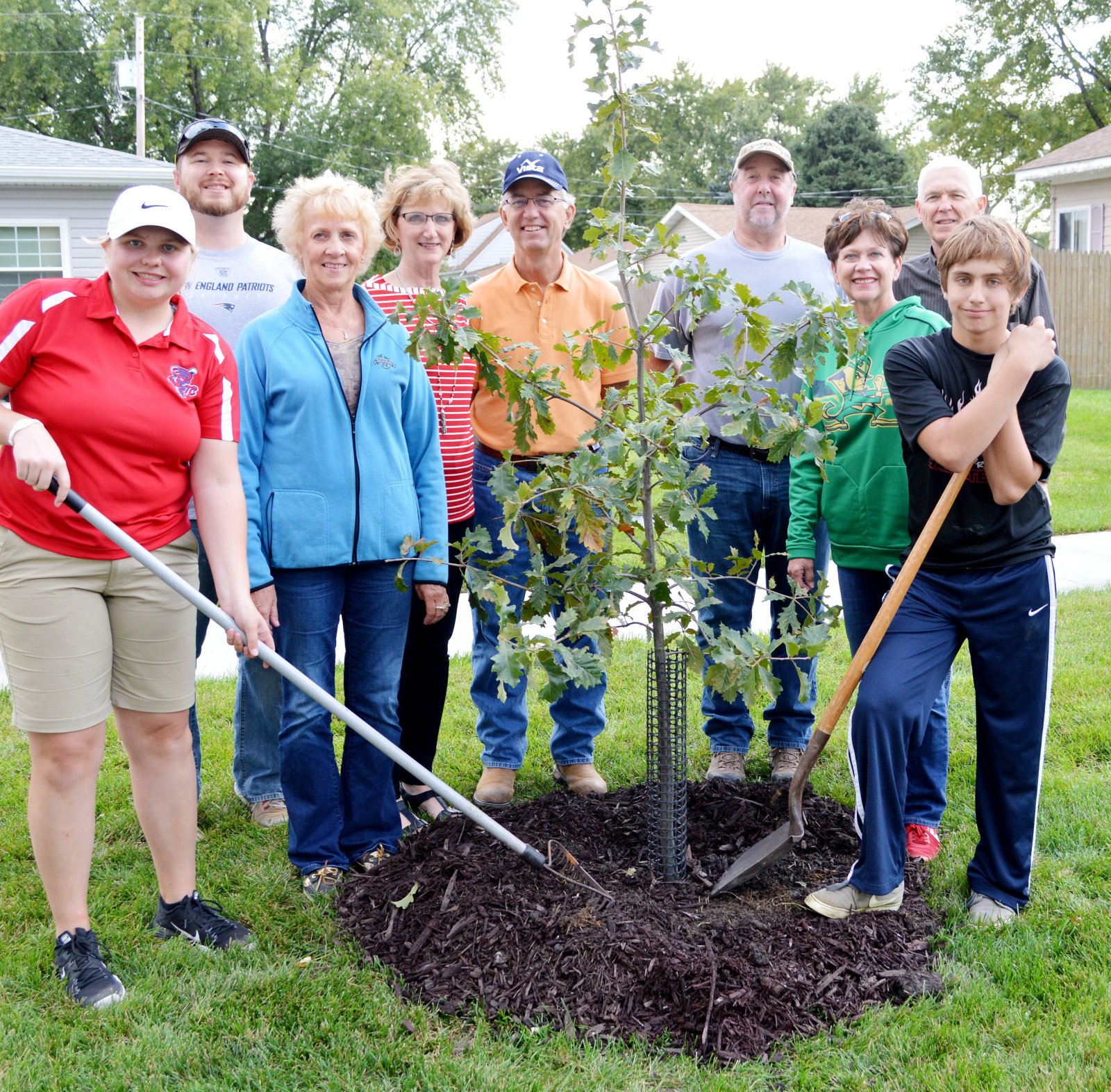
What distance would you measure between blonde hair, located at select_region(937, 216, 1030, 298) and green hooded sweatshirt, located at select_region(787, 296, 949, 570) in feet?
1.37

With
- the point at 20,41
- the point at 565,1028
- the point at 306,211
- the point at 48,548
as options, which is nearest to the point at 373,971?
the point at 565,1028

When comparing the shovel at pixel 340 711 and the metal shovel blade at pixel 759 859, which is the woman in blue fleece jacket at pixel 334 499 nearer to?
the shovel at pixel 340 711

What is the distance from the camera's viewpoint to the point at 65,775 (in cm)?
301

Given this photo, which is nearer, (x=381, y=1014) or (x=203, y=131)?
(x=381, y=1014)

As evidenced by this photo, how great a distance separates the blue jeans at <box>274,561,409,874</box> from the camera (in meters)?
3.52

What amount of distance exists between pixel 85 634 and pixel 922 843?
2.81 metres

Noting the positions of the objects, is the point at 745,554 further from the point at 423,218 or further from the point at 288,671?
the point at 288,671

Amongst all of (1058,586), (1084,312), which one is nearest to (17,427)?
(1058,586)

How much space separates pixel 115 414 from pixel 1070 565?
6952 millimetres

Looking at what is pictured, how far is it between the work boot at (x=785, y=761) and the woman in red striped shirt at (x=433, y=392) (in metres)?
1.37

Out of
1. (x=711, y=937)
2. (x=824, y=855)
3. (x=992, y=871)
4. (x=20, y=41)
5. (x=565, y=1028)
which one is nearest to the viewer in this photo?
(x=565, y=1028)

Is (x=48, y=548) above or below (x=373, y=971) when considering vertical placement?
above

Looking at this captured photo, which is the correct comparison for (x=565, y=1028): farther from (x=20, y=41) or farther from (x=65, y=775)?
(x=20, y=41)

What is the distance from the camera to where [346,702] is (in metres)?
3.70
